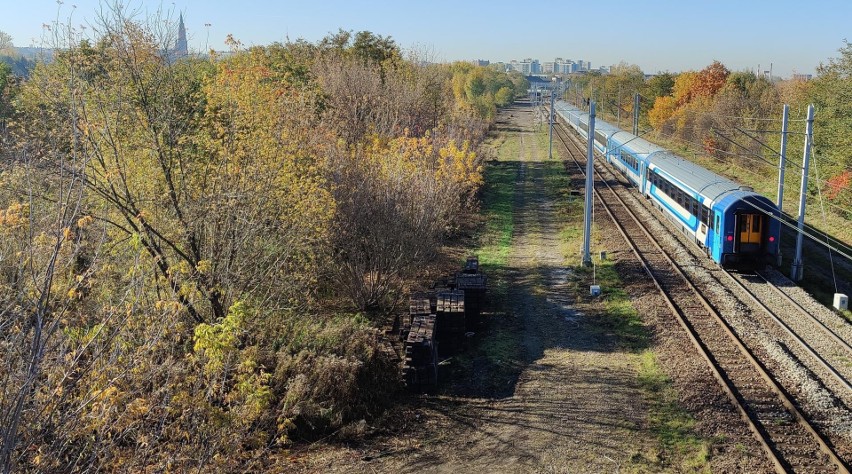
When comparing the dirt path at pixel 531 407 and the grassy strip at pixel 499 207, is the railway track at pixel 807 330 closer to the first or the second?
the dirt path at pixel 531 407

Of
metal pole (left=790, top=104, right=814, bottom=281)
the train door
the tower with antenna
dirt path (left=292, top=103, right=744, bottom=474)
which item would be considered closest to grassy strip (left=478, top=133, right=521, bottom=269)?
dirt path (left=292, top=103, right=744, bottom=474)

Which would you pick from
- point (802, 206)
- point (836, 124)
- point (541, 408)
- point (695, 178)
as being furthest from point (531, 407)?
point (836, 124)

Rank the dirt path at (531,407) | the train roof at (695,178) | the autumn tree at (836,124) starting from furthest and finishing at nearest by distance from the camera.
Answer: the autumn tree at (836,124) < the train roof at (695,178) < the dirt path at (531,407)

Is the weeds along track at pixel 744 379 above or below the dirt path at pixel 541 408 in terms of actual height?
above

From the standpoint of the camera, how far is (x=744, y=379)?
12.5m

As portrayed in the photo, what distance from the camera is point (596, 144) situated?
48.8m

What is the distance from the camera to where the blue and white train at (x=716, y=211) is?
→ 738 inches

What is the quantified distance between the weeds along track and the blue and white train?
1327 millimetres

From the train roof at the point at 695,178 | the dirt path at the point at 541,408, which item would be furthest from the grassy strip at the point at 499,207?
the train roof at the point at 695,178

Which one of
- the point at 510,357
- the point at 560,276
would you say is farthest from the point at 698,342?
the point at 560,276

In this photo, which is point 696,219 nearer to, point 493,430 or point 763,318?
point 763,318

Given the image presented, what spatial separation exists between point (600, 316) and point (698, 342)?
2712 millimetres

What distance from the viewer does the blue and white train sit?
18.8 meters

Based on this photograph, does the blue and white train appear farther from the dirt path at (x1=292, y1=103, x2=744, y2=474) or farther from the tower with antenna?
the tower with antenna
